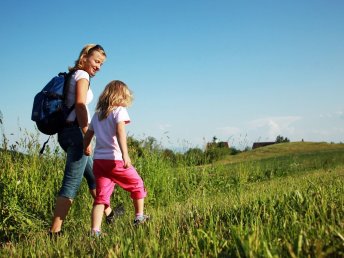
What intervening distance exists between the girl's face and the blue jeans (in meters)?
0.68

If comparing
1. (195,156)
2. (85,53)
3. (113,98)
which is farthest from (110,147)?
(195,156)

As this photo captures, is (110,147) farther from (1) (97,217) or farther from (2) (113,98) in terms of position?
(1) (97,217)

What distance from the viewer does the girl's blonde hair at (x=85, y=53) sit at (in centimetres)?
449

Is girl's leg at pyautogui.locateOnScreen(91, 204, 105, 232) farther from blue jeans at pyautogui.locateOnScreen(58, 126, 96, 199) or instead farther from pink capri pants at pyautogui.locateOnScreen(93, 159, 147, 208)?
blue jeans at pyautogui.locateOnScreen(58, 126, 96, 199)

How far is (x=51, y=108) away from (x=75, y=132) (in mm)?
372

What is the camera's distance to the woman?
13.9 feet

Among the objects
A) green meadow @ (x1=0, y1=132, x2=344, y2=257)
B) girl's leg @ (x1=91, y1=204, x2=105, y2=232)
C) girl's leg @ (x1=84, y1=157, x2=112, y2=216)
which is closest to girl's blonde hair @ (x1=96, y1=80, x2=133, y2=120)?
girl's leg @ (x1=84, y1=157, x2=112, y2=216)

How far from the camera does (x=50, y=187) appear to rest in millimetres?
5695

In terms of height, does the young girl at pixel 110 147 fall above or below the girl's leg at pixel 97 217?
above

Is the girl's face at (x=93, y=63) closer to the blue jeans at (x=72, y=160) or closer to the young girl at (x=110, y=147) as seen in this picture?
the young girl at (x=110, y=147)

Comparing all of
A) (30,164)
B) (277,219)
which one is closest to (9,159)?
(30,164)

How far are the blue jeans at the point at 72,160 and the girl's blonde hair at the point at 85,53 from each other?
2.36 feet

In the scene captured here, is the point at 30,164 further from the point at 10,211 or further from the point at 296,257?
the point at 296,257

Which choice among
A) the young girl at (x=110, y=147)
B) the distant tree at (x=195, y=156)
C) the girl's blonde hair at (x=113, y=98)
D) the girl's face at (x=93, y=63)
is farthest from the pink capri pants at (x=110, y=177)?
the distant tree at (x=195, y=156)
